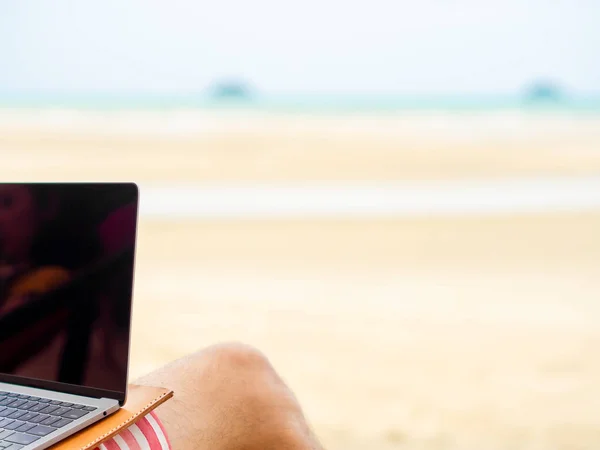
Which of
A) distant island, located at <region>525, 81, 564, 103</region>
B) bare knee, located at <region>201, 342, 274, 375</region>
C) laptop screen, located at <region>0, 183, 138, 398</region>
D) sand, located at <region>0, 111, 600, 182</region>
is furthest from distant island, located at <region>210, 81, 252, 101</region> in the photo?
laptop screen, located at <region>0, 183, 138, 398</region>

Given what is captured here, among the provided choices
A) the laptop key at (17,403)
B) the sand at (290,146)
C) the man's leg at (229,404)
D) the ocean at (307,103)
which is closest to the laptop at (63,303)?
the laptop key at (17,403)

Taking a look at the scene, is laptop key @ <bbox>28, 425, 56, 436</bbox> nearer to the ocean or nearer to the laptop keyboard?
the laptop keyboard

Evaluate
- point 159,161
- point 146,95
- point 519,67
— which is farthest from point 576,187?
point 146,95

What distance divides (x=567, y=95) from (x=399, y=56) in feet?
12.7

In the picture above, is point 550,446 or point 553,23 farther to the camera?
point 553,23

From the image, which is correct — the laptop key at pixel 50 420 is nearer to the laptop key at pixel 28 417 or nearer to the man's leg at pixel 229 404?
the laptop key at pixel 28 417

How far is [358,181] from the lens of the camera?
7141 millimetres

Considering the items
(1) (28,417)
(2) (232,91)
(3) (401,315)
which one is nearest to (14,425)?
(1) (28,417)

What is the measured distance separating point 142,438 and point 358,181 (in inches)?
254

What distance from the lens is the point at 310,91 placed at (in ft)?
46.6

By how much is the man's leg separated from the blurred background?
1.09 meters

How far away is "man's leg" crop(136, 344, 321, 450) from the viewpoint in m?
0.95

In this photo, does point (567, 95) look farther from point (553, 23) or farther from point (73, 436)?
point (73, 436)

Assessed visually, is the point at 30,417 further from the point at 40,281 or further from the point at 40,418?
the point at 40,281
